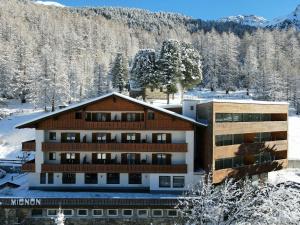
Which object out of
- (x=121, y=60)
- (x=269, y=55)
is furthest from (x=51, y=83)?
(x=269, y=55)

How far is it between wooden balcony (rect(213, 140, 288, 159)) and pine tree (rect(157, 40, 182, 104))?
26.8 m

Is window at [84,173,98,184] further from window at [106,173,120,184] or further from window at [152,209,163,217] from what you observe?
window at [152,209,163,217]

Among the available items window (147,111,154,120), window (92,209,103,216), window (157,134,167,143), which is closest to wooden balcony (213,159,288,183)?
window (157,134,167,143)

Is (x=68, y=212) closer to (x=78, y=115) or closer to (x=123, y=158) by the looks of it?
(x=123, y=158)

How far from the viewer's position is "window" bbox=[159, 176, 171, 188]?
44.4 m

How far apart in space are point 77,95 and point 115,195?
207ft

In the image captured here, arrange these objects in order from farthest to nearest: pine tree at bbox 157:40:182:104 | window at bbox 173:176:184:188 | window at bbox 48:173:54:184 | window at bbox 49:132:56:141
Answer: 1. pine tree at bbox 157:40:182:104
2. window at bbox 49:132:56:141
3. window at bbox 173:176:184:188
4. window at bbox 48:173:54:184

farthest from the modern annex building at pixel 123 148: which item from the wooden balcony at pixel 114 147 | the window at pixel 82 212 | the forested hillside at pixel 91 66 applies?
the forested hillside at pixel 91 66

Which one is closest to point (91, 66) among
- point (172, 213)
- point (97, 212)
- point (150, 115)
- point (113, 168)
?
point (150, 115)

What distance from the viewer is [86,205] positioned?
3934cm

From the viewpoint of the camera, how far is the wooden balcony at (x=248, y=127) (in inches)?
1747

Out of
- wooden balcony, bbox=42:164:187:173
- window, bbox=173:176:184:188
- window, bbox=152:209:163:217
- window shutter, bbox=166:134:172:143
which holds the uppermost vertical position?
window shutter, bbox=166:134:172:143

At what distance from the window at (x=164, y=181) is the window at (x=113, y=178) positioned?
4507 mm

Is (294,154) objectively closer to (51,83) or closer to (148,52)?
(148,52)
